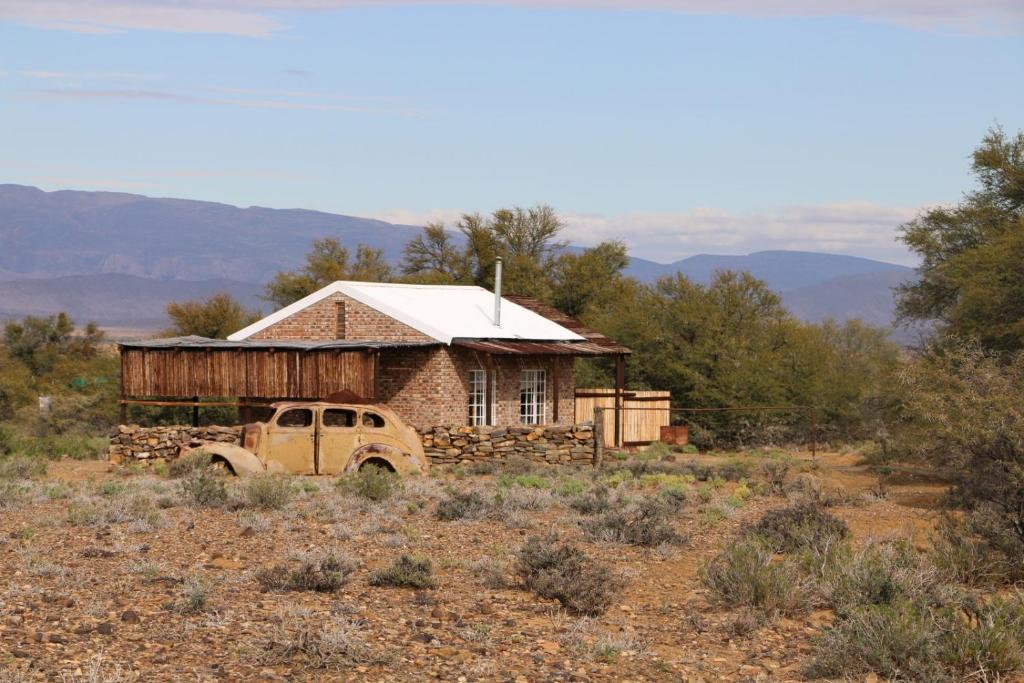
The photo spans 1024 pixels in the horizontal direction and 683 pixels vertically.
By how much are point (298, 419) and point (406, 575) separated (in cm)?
1151

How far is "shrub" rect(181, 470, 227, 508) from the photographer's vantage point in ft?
57.0

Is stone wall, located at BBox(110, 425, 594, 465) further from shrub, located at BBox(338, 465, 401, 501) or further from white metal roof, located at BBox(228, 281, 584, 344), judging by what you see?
shrub, located at BBox(338, 465, 401, 501)

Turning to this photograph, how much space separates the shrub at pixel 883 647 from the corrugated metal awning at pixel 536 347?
21.4 metres

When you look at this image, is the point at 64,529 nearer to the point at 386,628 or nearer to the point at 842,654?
the point at 386,628

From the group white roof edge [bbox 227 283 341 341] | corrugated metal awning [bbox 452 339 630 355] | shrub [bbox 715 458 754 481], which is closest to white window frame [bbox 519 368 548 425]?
corrugated metal awning [bbox 452 339 630 355]

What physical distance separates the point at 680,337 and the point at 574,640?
32.8 metres

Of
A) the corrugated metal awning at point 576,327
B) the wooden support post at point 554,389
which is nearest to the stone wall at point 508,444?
the wooden support post at point 554,389

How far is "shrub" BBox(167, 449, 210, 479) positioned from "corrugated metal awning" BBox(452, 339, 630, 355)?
390 inches

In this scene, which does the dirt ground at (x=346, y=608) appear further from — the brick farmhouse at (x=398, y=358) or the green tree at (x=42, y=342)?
Result: the green tree at (x=42, y=342)

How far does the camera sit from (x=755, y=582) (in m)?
11.4

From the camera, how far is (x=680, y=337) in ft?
140

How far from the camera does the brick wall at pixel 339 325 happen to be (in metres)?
32.5

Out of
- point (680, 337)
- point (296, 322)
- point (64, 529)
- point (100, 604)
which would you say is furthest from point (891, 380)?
point (100, 604)

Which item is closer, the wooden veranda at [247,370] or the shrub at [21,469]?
the shrub at [21,469]
